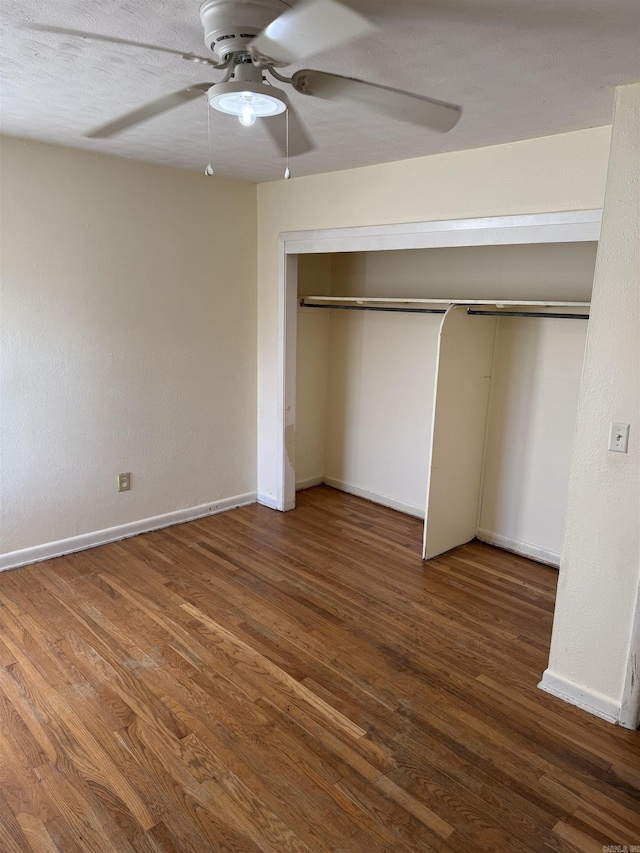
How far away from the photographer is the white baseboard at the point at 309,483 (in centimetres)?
500

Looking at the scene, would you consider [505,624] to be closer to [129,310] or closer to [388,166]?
[388,166]

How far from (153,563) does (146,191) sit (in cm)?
231

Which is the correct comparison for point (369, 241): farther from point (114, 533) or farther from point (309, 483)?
point (114, 533)

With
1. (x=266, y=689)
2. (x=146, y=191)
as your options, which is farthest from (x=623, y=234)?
(x=146, y=191)

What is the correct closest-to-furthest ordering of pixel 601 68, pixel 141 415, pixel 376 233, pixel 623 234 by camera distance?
pixel 601 68 < pixel 623 234 < pixel 376 233 < pixel 141 415

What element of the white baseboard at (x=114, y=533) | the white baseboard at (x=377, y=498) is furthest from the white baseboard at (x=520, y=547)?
the white baseboard at (x=114, y=533)

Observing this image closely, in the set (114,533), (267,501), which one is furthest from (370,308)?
(114,533)

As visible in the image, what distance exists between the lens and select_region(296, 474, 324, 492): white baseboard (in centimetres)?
500

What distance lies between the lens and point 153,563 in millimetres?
3582

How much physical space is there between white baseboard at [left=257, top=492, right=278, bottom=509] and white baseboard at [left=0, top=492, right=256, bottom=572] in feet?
0.17

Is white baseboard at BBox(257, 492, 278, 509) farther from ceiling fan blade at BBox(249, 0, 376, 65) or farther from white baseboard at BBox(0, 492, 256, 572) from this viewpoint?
ceiling fan blade at BBox(249, 0, 376, 65)

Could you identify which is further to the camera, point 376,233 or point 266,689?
point 376,233

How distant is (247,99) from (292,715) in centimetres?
218

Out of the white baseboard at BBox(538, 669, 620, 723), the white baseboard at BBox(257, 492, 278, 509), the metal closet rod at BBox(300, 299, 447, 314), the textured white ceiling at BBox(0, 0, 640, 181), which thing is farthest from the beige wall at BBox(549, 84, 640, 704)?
the white baseboard at BBox(257, 492, 278, 509)
